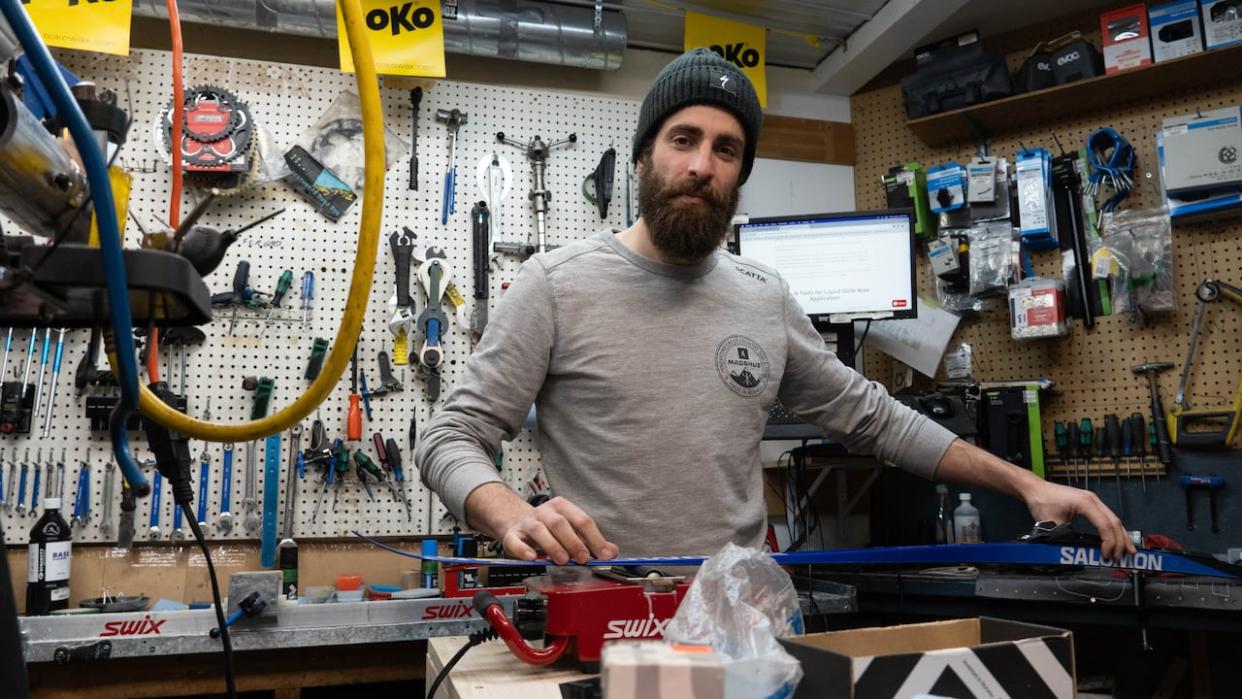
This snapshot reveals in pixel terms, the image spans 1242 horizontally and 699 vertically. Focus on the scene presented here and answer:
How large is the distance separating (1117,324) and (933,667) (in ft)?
7.73

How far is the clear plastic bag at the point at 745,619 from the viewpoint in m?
0.52

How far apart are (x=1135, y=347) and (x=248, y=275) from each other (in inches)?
105

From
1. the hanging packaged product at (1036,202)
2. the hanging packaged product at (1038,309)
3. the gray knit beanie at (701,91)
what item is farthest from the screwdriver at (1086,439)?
the gray knit beanie at (701,91)

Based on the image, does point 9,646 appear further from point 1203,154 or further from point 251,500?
point 1203,154

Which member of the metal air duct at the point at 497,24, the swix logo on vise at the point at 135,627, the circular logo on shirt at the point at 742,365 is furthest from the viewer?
the metal air duct at the point at 497,24

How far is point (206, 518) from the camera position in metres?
2.36

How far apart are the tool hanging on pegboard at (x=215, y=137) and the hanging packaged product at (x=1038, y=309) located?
2369 millimetres

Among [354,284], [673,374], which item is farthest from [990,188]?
[354,284]

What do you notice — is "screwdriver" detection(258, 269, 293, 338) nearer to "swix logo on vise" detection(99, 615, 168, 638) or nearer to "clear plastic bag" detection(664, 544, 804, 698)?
"swix logo on vise" detection(99, 615, 168, 638)

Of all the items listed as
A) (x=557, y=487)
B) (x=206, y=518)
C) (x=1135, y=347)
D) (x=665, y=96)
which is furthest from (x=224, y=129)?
(x=1135, y=347)

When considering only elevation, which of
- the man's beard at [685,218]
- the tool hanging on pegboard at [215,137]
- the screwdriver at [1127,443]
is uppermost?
the tool hanging on pegboard at [215,137]

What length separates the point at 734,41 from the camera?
2.89m

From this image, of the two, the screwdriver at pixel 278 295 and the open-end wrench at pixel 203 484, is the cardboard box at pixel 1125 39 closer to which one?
the screwdriver at pixel 278 295

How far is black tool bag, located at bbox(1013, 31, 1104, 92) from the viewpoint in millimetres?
2537
